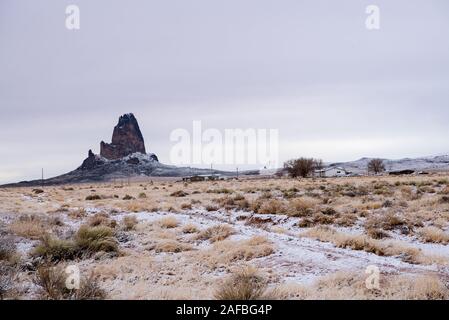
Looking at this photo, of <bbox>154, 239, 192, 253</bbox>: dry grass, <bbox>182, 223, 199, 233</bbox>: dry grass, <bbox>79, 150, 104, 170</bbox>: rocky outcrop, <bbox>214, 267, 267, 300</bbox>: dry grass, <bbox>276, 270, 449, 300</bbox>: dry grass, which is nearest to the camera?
<bbox>214, 267, 267, 300</bbox>: dry grass

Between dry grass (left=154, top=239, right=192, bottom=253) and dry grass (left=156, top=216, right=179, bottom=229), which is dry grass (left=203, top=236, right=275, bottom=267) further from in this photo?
dry grass (left=156, top=216, right=179, bottom=229)

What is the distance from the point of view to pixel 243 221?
15.5m

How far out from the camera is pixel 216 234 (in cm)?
1116

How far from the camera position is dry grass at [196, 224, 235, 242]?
10.7 metres

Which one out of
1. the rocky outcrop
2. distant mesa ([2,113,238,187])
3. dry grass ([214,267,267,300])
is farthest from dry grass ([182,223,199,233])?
the rocky outcrop

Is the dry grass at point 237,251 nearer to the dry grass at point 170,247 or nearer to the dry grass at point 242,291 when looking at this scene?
the dry grass at point 170,247

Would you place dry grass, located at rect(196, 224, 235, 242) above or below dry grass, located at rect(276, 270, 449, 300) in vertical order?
A: below

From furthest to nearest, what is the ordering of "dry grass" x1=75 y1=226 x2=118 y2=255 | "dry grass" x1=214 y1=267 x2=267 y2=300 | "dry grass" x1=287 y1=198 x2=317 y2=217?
"dry grass" x1=287 y1=198 x2=317 y2=217, "dry grass" x1=75 y1=226 x2=118 y2=255, "dry grass" x1=214 y1=267 x2=267 y2=300

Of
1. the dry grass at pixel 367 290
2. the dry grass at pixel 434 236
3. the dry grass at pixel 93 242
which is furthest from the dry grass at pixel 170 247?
the dry grass at pixel 434 236

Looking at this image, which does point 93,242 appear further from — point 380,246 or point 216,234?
point 380,246
